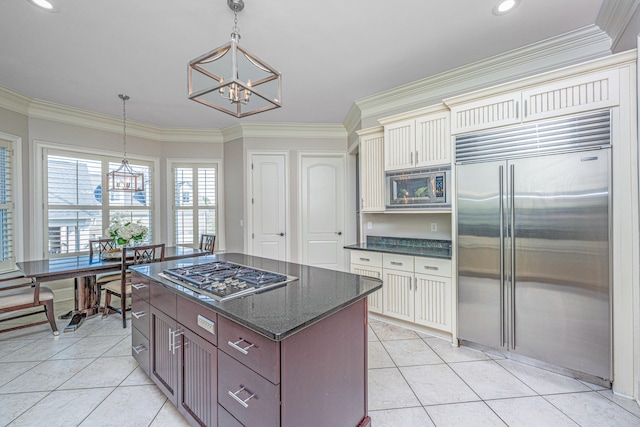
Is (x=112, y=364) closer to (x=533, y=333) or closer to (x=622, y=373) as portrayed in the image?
(x=533, y=333)

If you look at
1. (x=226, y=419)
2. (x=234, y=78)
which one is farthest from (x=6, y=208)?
(x=226, y=419)

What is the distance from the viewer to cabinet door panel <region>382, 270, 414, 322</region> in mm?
2898

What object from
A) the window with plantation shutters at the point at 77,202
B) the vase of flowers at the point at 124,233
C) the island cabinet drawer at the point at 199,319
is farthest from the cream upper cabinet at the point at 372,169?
the window with plantation shutters at the point at 77,202

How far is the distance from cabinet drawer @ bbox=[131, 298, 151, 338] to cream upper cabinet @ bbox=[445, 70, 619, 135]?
2.95 m

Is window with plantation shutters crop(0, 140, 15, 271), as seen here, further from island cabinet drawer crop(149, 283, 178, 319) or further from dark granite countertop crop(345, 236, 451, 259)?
dark granite countertop crop(345, 236, 451, 259)

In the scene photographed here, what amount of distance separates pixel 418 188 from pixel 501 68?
141 centimetres

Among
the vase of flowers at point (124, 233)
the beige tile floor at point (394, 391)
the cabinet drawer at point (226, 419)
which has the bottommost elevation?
the beige tile floor at point (394, 391)

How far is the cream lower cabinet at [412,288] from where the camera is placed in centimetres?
266

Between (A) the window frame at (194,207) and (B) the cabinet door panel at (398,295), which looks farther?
(A) the window frame at (194,207)

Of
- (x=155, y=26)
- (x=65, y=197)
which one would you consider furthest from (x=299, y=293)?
(x=65, y=197)

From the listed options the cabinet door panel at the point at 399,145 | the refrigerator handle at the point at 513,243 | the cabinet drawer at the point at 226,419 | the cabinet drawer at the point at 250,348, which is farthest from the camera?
the cabinet door panel at the point at 399,145

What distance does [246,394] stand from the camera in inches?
45.2

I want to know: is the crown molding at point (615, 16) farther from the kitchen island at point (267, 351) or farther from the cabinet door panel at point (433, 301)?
the kitchen island at point (267, 351)

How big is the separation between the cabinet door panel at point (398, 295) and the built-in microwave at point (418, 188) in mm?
764
